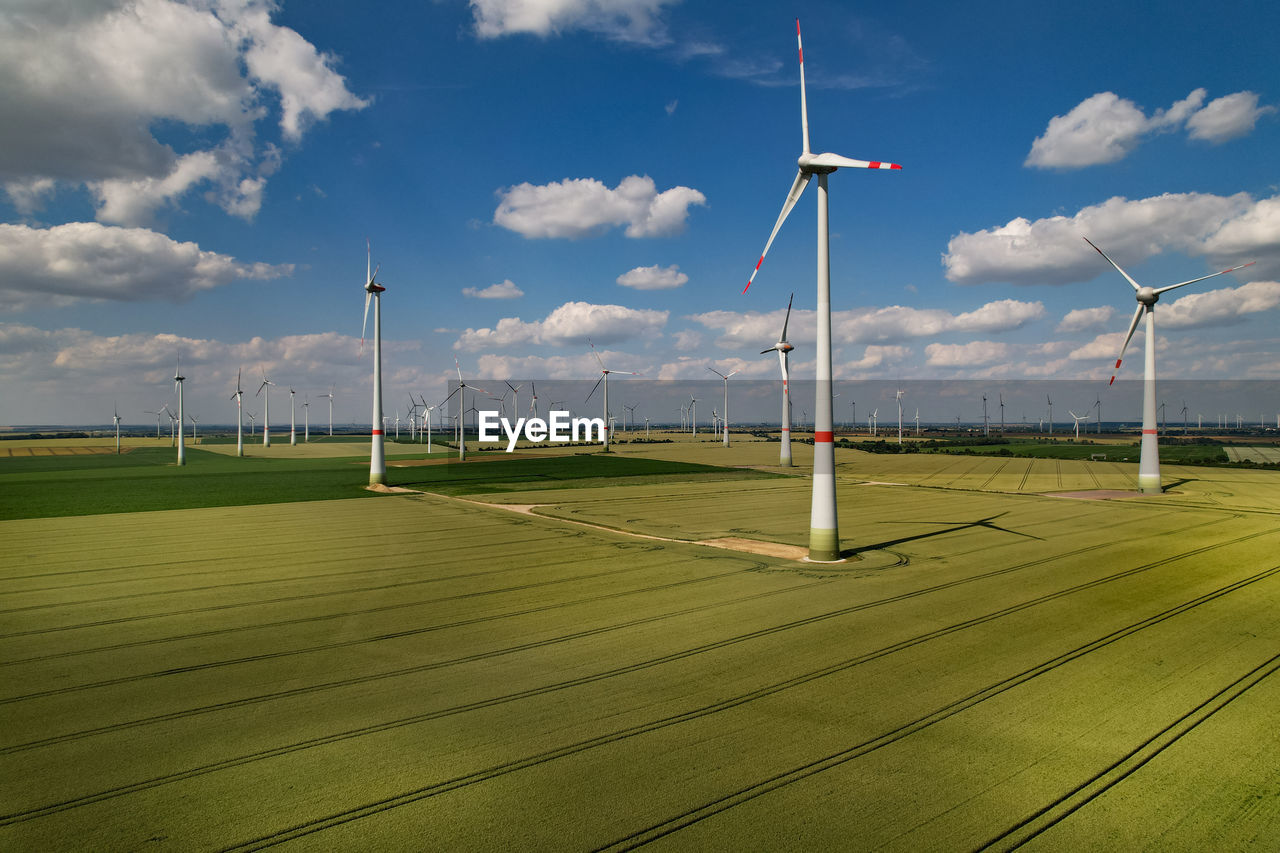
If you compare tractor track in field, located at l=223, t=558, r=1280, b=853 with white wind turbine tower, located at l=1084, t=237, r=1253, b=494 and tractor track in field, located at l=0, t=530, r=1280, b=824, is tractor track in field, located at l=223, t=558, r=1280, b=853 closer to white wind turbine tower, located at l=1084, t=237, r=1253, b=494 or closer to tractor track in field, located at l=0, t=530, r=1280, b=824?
tractor track in field, located at l=0, t=530, r=1280, b=824

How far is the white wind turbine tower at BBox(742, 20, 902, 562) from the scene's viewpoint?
65.5 feet

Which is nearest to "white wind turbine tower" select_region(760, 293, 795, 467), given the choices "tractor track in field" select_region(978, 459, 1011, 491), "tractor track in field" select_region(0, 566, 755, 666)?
"tractor track in field" select_region(978, 459, 1011, 491)

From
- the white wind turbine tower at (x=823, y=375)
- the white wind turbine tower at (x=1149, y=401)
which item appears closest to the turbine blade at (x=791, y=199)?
the white wind turbine tower at (x=823, y=375)

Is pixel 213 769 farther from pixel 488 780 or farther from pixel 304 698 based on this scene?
pixel 488 780

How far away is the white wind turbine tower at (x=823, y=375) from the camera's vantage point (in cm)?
1997

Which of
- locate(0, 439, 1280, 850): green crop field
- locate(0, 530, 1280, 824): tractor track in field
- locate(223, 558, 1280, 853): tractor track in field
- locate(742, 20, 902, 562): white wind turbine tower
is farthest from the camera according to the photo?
locate(742, 20, 902, 562): white wind turbine tower

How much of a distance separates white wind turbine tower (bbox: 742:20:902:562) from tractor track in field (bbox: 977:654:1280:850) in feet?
33.2

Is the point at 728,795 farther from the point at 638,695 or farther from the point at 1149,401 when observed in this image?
the point at 1149,401

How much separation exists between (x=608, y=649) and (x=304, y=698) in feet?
16.5

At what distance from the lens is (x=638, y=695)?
396 inches

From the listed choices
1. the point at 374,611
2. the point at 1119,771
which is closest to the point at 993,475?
the point at 374,611

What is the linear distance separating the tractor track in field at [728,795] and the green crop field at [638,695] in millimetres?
44

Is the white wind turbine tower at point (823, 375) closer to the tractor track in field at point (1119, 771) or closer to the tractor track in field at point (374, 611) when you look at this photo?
the tractor track in field at point (374, 611)

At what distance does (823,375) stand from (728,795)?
14.6 metres
